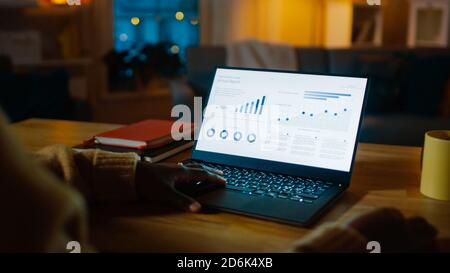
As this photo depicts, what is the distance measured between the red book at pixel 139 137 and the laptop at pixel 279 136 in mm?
101

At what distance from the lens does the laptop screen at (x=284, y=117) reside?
1045mm

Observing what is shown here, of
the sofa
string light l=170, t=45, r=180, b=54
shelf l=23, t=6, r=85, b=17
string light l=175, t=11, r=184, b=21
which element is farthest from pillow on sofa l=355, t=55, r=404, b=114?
shelf l=23, t=6, r=85, b=17

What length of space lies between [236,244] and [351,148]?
1.21 feet

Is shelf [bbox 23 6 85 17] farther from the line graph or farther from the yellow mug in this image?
the yellow mug

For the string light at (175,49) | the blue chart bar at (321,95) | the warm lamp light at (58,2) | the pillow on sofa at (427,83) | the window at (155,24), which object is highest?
the warm lamp light at (58,2)

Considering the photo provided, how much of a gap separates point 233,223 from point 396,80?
2857 mm

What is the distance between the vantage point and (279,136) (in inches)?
43.3

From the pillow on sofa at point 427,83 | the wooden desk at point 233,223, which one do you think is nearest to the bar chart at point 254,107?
the wooden desk at point 233,223

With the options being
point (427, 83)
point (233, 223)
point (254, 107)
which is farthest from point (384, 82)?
point (233, 223)

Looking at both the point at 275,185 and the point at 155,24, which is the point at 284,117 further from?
the point at 155,24

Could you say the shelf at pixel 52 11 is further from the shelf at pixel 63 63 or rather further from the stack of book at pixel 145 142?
the stack of book at pixel 145 142

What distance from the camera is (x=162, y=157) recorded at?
120 centimetres

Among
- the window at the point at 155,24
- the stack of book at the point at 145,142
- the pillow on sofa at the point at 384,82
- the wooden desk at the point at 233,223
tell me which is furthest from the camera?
the window at the point at 155,24
